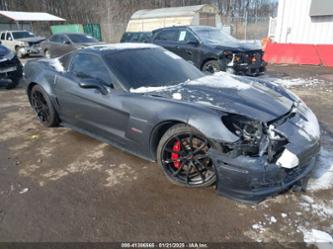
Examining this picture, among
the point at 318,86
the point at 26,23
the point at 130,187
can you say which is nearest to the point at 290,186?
the point at 130,187

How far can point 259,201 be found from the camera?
2.79 m

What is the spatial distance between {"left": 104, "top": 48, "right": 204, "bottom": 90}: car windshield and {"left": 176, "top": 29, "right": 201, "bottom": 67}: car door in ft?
14.2

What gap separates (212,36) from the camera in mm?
8953

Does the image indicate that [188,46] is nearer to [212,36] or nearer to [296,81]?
[212,36]

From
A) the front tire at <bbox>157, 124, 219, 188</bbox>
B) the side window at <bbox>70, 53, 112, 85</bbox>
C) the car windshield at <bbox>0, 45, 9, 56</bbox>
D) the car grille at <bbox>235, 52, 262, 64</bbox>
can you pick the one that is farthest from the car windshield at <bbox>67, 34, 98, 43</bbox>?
the front tire at <bbox>157, 124, 219, 188</bbox>

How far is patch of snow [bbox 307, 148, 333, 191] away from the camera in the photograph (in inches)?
122

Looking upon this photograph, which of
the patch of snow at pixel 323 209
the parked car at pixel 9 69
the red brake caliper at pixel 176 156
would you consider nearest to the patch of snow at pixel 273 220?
the patch of snow at pixel 323 209

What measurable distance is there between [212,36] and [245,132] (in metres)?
6.84

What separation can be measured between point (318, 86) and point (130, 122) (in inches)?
257

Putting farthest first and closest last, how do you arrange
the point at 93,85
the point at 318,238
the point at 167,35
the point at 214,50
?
the point at 167,35 < the point at 214,50 < the point at 93,85 < the point at 318,238

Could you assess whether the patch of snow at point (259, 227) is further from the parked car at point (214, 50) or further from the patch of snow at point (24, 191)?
the parked car at point (214, 50)

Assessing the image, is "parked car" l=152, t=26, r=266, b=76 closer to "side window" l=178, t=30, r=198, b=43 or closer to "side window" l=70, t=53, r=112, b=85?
"side window" l=178, t=30, r=198, b=43

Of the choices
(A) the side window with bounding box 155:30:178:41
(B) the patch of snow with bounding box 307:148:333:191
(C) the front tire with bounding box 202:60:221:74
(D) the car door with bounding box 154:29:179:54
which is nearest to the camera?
(B) the patch of snow with bounding box 307:148:333:191

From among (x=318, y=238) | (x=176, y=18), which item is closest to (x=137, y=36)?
(x=176, y=18)
